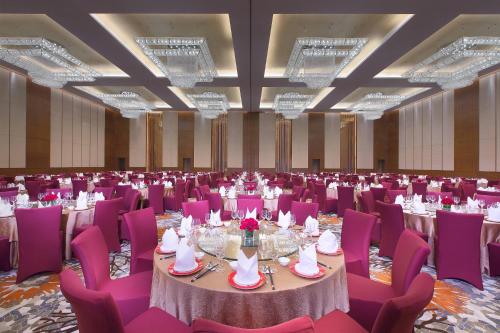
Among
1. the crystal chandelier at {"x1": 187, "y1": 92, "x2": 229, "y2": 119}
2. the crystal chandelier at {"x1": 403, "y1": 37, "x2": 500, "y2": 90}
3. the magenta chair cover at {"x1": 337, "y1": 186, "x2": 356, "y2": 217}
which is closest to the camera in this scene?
the crystal chandelier at {"x1": 403, "y1": 37, "x2": 500, "y2": 90}

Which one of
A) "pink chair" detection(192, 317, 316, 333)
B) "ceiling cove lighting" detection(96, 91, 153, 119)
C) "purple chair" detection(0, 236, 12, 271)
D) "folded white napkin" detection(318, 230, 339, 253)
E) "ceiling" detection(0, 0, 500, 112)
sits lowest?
"purple chair" detection(0, 236, 12, 271)

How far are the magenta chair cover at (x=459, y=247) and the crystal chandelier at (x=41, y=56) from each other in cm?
817

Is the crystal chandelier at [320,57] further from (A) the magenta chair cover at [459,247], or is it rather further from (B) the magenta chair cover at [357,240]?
(B) the magenta chair cover at [357,240]

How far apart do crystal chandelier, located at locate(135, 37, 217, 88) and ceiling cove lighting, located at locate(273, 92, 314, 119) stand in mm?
3506

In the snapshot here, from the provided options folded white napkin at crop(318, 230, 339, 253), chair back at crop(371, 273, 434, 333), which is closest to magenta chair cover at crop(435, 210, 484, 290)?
folded white napkin at crop(318, 230, 339, 253)

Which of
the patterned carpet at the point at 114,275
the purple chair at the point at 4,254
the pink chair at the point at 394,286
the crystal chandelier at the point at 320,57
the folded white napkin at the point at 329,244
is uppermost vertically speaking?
the crystal chandelier at the point at 320,57

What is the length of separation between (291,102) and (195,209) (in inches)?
357

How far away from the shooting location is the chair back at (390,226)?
13.0 ft

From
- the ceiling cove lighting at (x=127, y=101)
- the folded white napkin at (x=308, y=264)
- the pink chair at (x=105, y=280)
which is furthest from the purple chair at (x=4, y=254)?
the ceiling cove lighting at (x=127, y=101)

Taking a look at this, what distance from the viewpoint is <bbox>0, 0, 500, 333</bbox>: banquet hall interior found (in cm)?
176

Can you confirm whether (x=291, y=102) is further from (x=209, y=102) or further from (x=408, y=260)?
(x=408, y=260)

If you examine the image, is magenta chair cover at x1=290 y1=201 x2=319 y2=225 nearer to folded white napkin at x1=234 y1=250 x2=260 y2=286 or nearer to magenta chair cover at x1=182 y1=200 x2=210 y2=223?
magenta chair cover at x1=182 y1=200 x2=210 y2=223

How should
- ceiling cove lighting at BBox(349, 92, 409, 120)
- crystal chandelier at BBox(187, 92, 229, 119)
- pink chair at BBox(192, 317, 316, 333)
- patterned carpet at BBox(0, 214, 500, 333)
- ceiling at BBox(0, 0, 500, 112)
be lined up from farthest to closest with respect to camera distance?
crystal chandelier at BBox(187, 92, 229, 119) < ceiling cove lighting at BBox(349, 92, 409, 120) < ceiling at BBox(0, 0, 500, 112) < patterned carpet at BBox(0, 214, 500, 333) < pink chair at BBox(192, 317, 316, 333)

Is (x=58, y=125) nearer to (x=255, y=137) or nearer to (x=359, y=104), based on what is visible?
(x=255, y=137)
